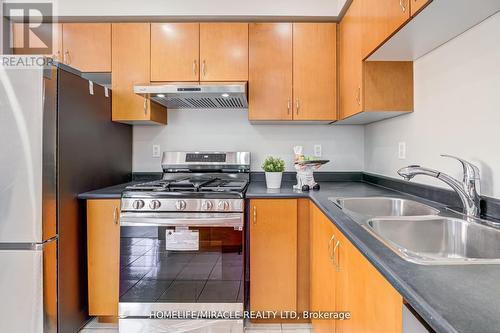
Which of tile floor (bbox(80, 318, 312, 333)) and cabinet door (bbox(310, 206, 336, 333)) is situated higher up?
cabinet door (bbox(310, 206, 336, 333))

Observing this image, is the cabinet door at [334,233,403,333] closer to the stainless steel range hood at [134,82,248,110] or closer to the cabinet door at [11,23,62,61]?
the stainless steel range hood at [134,82,248,110]

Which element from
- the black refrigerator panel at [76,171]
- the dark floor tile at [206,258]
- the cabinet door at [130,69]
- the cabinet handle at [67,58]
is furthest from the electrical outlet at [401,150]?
the cabinet handle at [67,58]

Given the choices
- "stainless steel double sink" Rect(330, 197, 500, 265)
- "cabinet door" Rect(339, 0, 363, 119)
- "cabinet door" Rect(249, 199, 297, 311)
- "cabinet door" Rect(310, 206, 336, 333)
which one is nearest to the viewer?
"stainless steel double sink" Rect(330, 197, 500, 265)

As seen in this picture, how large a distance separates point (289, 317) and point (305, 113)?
1.46 m

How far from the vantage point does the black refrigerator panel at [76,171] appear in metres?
1.68

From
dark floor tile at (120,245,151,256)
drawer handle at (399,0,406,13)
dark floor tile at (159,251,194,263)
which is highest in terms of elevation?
drawer handle at (399,0,406,13)

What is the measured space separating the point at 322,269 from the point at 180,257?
0.87 meters

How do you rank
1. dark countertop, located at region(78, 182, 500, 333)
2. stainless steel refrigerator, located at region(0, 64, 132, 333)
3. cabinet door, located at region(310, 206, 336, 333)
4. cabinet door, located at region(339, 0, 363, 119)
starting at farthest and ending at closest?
cabinet door, located at region(339, 0, 363, 119), stainless steel refrigerator, located at region(0, 64, 132, 333), cabinet door, located at region(310, 206, 336, 333), dark countertop, located at region(78, 182, 500, 333)

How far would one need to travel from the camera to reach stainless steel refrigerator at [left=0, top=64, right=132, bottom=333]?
1532 mm

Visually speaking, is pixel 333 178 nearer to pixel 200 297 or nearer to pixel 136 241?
pixel 200 297

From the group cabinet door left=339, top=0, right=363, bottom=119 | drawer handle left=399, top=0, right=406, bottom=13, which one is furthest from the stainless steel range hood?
drawer handle left=399, top=0, right=406, bottom=13

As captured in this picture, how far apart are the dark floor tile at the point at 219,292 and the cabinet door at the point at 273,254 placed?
0.14 m

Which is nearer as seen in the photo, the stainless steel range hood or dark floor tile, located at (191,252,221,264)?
dark floor tile, located at (191,252,221,264)

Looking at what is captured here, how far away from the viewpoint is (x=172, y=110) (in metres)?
2.57
